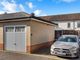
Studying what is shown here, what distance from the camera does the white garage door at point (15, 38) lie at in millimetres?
12062

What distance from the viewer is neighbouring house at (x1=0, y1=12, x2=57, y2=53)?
11703mm

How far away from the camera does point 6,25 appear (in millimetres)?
13016

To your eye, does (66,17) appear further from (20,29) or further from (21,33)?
(21,33)

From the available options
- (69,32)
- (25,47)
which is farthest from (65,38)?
(69,32)

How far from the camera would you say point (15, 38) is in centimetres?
1251

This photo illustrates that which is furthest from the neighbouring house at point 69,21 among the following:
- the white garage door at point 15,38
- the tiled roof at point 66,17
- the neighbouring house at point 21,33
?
the white garage door at point 15,38

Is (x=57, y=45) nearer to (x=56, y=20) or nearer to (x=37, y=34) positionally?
(x=37, y=34)

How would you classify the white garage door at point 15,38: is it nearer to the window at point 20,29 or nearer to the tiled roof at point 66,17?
the window at point 20,29

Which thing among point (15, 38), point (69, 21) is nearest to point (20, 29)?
point (15, 38)

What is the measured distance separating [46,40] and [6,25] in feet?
18.0

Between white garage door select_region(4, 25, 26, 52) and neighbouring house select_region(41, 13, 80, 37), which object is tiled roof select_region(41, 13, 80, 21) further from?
white garage door select_region(4, 25, 26, 52)

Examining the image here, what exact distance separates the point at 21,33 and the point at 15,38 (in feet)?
2.82

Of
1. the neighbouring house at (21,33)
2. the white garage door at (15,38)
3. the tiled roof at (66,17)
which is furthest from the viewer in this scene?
the tiled roof at (66,17)

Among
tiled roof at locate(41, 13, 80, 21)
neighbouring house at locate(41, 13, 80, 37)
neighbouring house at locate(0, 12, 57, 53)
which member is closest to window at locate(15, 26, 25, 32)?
neighbouring house at locate(0, 12, 57, 53)
